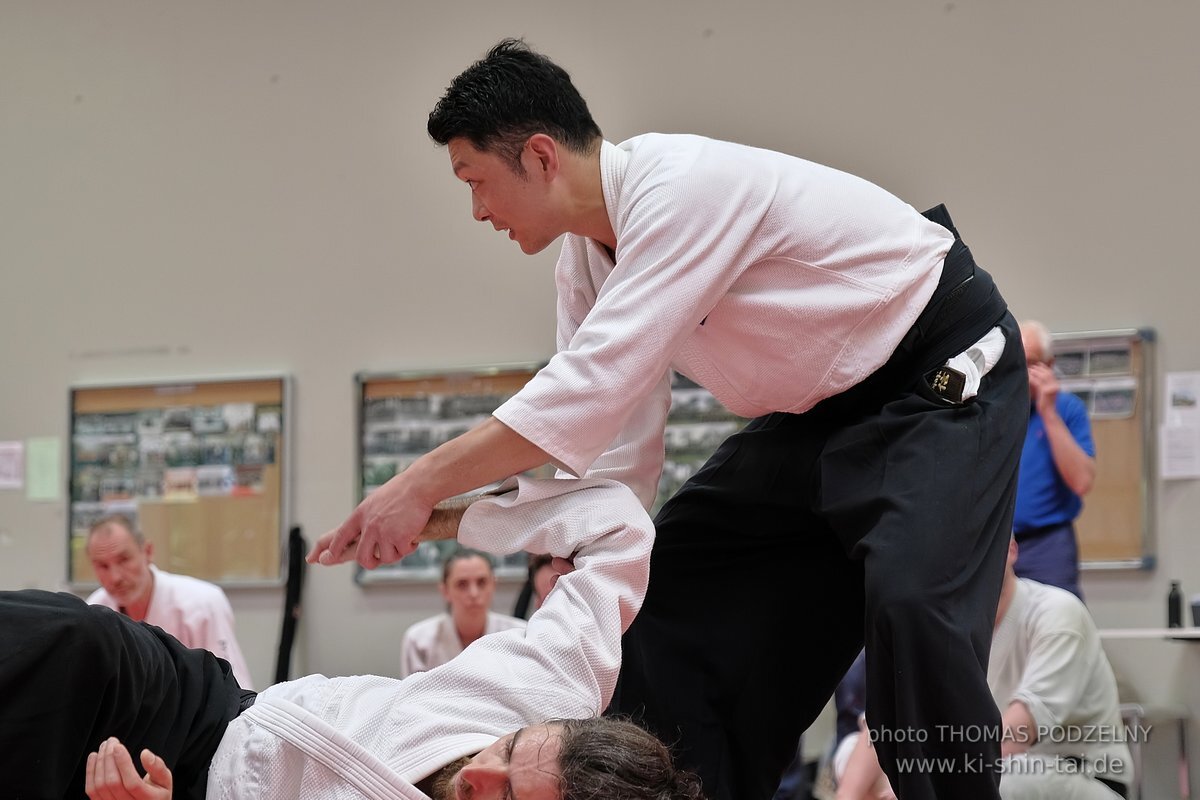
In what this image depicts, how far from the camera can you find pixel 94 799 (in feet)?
A: 4.62

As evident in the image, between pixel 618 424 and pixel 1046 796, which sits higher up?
pixel 618 424

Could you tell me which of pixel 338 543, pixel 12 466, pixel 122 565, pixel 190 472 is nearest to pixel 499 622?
pixel 122 565

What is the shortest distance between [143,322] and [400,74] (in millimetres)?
1750

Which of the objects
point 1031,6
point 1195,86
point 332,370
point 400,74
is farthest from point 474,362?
point 1195,86

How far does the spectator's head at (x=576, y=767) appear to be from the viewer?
1413mm

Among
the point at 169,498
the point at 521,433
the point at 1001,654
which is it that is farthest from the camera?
the point at 169,498

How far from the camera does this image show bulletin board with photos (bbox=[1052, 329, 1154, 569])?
477 cm

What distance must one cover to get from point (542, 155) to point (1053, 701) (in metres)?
2.28

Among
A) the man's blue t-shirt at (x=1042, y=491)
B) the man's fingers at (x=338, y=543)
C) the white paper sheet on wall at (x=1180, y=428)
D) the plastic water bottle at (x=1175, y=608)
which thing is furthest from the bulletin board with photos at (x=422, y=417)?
the man's fingers at (x=338, y=543)

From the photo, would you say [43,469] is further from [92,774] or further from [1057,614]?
[92,774]

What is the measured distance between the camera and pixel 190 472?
19.9 ft

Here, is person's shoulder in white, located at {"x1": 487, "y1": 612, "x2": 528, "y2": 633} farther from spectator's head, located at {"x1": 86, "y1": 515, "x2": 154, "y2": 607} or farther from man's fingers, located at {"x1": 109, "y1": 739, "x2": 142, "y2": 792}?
man's fingers, located at {"x1": 109, "y1": 739, "x2": 142, "y2": 792}

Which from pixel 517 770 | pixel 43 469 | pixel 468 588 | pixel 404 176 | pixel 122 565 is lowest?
pixel 468 588

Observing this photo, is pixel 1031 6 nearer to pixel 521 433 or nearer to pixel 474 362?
pixel 474 362
